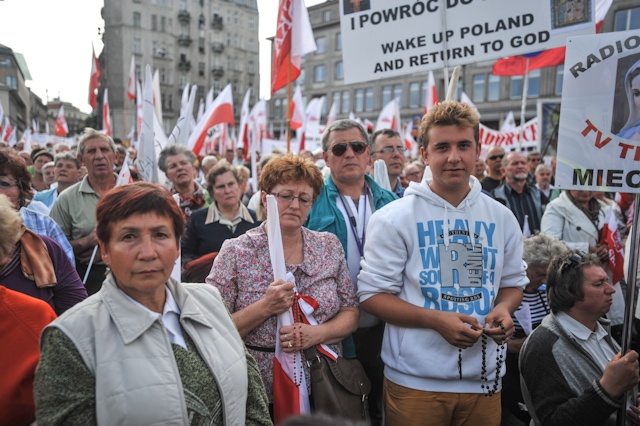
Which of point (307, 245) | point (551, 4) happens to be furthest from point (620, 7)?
point (307, 245)

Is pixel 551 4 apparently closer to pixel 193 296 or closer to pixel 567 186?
pixel 567 186

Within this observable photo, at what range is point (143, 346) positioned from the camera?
1.71m

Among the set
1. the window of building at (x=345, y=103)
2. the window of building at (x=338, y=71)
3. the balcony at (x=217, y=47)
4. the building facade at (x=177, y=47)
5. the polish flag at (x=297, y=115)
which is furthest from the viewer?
the balcony at (x=217, y=47)

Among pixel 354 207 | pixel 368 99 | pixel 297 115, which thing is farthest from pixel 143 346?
pixel 368 99

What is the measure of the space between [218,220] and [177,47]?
73.0 meters

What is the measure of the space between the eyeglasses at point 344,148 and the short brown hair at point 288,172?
22.4 inches

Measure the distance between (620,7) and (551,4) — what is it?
115 ft

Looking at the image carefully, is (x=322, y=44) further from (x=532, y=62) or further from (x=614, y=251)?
(x=614, y=251)

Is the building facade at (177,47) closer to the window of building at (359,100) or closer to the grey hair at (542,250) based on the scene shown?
the window of building at (359,100)

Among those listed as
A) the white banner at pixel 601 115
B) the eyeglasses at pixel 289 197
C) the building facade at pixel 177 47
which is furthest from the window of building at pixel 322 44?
the eyeglasses at pixel 289 197

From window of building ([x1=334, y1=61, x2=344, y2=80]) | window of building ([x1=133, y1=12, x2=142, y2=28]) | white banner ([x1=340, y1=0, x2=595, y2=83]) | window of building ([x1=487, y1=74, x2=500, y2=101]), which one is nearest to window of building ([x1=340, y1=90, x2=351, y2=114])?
window of building ([x1=334, y1=61, x2=344, y2=80])

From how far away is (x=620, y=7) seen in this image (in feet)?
105

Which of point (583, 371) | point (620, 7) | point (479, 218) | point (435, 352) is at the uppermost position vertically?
point (620, 7)

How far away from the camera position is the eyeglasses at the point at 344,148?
3291 millimetres
